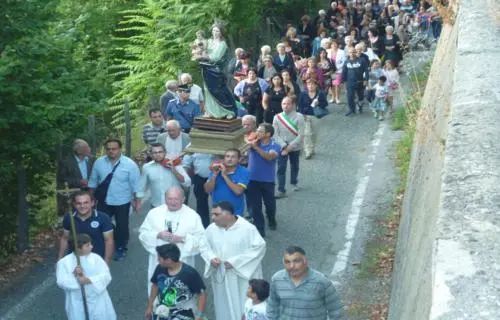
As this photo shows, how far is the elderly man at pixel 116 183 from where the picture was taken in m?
11.8

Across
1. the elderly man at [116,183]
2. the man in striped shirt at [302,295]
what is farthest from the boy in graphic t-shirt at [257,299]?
the elderly man at [116,183]

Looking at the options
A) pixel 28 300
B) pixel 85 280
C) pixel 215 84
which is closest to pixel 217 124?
pixel 215 84

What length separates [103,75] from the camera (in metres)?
13.4

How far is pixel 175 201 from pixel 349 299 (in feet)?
8.05

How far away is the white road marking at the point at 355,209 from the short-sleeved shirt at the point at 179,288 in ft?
10.3

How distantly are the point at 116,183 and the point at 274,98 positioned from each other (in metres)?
5.82

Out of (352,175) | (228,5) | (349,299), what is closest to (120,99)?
(228,5)

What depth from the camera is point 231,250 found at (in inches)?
366

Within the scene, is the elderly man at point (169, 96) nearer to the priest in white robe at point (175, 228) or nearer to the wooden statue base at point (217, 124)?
the wooden statue base at point (217, 124)

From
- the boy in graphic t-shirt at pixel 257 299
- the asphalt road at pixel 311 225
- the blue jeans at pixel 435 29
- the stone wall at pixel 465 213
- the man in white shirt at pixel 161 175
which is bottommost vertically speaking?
the asphalt road at pixel 311 225

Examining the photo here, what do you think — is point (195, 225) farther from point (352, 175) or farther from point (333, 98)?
point (333, 98)

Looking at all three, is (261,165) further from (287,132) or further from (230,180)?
(287,132)

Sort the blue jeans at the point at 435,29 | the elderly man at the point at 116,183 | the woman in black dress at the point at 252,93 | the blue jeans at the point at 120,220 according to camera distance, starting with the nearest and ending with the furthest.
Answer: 1. the elderly man at the point at 116,183
2. the blue jeans at the point at 120,220
3. the woman in black dress at the point at 252,93
4. the blue jeans at the point at 435,29

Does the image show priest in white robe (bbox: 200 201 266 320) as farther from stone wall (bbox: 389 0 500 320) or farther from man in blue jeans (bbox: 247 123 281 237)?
man in blue jeans (bbox: 247 123 281 237)
